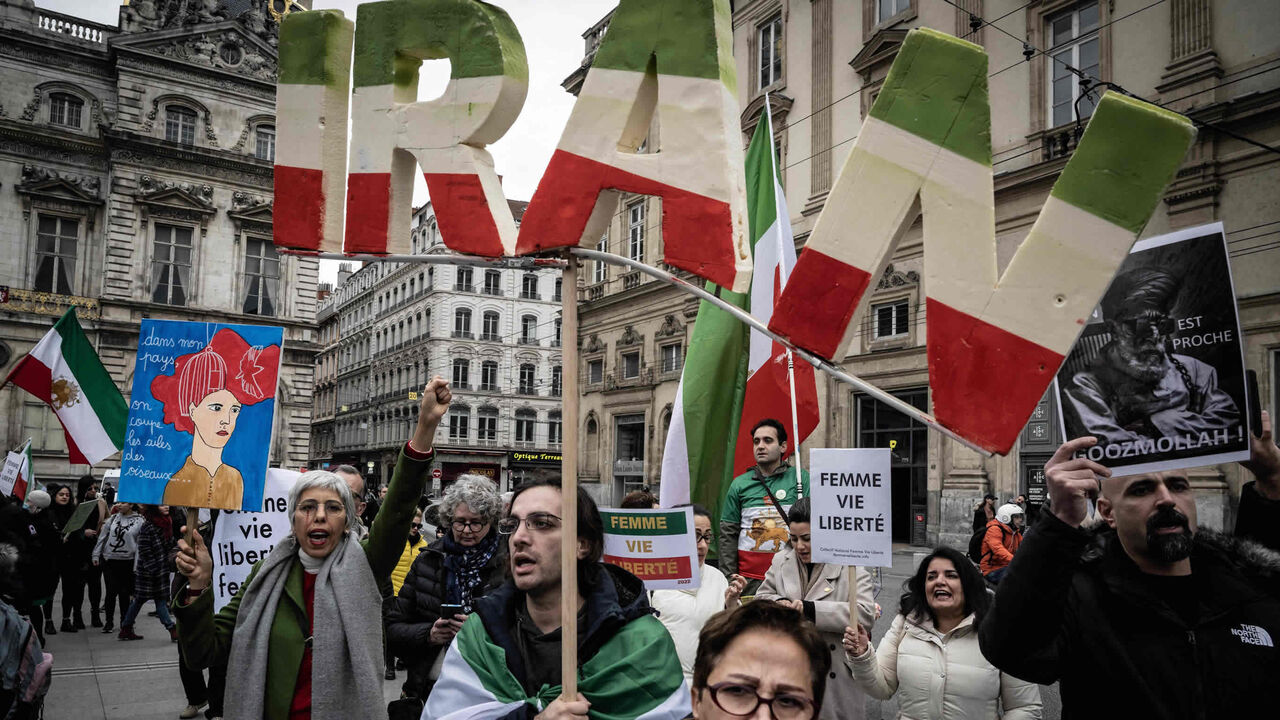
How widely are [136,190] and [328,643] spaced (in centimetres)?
3272

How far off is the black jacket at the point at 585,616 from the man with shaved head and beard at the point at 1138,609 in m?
1.10

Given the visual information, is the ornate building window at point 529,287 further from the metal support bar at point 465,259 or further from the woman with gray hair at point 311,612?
the metal support bar at point 465,259

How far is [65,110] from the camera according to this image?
1230 inches

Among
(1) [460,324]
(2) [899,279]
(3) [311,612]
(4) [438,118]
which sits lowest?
(3) [311,612]

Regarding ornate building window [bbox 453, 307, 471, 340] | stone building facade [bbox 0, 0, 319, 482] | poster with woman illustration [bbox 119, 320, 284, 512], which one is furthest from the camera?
ornate building window [bbox 453, 307, 471, 340]

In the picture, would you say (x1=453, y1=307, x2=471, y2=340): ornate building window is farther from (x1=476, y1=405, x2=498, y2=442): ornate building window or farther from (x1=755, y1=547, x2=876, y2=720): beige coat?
(x1=755, y1=547, x2=876, y2=720): beige coat

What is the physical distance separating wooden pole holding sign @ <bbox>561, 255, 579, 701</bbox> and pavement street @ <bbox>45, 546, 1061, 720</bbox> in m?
3.99

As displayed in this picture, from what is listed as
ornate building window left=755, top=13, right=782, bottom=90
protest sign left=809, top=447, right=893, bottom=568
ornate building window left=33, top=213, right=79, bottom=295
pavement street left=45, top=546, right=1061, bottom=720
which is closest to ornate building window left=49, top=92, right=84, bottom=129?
ornate building window left=33, top=213, right=79, bottom=295

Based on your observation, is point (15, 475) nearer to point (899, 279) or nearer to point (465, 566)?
point (465, 566)

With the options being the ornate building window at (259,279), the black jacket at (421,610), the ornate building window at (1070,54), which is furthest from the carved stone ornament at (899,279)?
the ornate building window at (259,279)

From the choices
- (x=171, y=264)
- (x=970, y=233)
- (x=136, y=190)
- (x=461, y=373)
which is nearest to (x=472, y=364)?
(x=461, y=373)

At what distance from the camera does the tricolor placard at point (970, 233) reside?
231cm

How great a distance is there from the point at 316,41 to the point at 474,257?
93 cm

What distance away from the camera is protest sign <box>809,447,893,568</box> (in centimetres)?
457
